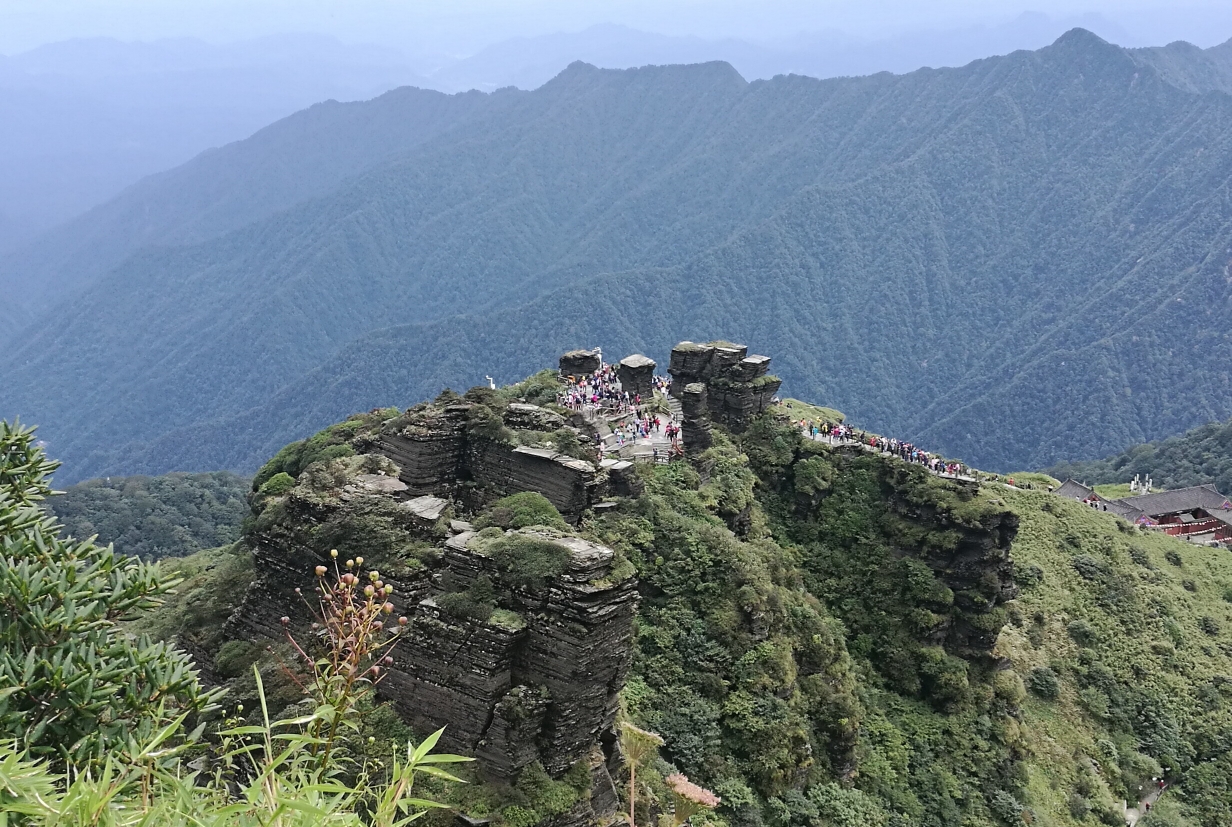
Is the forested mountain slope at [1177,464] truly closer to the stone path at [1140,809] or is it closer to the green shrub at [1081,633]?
the green shrub at [1081,633]

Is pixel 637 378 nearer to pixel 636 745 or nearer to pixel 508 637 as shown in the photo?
pixel 636 745

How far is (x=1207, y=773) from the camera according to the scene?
36.5 m

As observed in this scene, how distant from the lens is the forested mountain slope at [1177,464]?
93062 millimetres

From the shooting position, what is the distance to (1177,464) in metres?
98.9

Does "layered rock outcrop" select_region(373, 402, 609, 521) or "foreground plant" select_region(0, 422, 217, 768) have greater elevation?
"foreground plant" select_region(0, 422, 217, 768)

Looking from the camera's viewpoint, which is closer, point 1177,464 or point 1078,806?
point 1078,806

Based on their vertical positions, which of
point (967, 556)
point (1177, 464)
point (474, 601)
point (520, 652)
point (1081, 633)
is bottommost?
point (1177, 464)

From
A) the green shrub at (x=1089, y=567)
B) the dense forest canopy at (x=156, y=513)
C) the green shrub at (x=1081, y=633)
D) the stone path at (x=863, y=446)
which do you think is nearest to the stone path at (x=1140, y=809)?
the green shrub at (x=1081, y=633)

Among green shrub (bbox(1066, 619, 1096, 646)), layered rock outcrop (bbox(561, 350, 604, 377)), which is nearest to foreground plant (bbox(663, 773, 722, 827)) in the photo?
layered rock outcrop (bbox(561, 350, 604, 377))

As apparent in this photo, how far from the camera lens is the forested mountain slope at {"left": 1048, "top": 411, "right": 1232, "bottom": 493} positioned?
93.1 meters

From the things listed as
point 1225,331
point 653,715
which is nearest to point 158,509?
point 653,715

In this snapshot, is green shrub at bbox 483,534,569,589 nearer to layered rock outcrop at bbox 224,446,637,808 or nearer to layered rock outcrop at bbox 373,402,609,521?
layered rock outcrop at bbox 224,446,637,808

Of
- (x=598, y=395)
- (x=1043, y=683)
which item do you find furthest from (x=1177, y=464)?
(x=598, y=395)

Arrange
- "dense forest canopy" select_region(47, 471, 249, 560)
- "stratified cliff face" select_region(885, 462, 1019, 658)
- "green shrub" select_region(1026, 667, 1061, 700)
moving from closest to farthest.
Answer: "stratified cliff face" select_region(885, 462, 1019, 658) → "green shrub" select_region(1026, 667, 1061, 700) → "dense forest canopy" select_region(47, 471, 249, 560)
